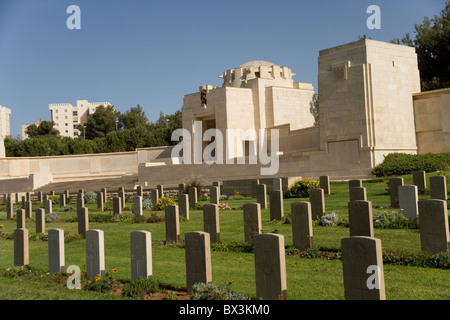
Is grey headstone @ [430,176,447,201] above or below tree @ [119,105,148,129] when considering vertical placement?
below

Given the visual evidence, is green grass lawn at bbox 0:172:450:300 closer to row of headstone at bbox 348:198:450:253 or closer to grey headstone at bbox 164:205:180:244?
grey headstone at bbox 164:205:180:244

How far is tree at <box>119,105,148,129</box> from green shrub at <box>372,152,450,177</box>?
5723 centimetres

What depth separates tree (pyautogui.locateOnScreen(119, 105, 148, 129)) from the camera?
75500 mm

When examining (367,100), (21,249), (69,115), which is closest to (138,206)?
(21,249)

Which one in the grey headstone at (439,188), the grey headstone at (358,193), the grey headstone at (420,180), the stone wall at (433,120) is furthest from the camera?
the stone wall at (433,120)

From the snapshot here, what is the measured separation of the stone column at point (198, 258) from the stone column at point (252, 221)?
2.79 m

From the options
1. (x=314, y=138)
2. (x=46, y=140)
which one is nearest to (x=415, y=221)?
(x=314, y=138)

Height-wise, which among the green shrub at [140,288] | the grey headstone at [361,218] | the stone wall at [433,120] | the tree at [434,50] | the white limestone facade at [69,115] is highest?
the white limestone facade at [69,115]

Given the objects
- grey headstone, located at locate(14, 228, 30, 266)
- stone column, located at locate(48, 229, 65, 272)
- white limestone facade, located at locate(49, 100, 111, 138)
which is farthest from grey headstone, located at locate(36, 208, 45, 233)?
white limestone facade, located at locate(49, 100, 111, 138)

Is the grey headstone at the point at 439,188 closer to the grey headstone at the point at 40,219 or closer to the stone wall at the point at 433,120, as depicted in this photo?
the grey headstone at the point at 40,219

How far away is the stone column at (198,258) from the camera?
6184mm

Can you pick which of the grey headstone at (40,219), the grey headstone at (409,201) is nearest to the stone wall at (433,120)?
the grey headstone at (409,201)

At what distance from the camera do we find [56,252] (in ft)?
26.1
